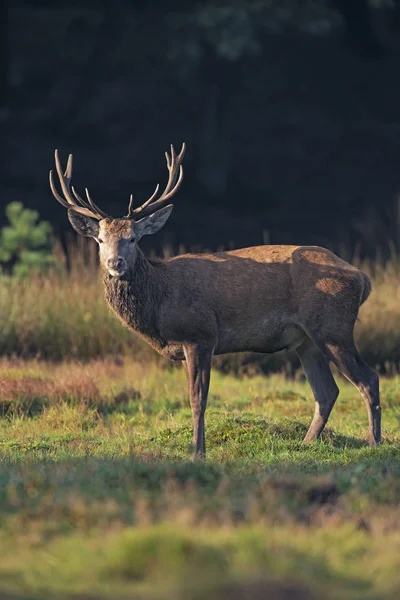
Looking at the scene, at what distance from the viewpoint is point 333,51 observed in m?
33.2

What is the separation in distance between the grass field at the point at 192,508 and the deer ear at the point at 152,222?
1.78m

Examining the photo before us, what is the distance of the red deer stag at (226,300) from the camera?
1093 cm

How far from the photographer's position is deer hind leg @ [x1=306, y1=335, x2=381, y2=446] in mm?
11125

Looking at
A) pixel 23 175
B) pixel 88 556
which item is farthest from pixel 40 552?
pixel 23 175

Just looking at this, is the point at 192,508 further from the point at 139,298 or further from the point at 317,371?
the point at 317,371

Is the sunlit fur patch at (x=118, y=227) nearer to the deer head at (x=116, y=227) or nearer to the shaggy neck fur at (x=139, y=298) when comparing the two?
the deer head at (x=116, y=227)

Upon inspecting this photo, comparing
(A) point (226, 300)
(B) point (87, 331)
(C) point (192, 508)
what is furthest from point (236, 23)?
(C) point (192, 508)

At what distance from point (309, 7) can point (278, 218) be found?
4.77m

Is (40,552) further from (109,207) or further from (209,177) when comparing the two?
(209,177)

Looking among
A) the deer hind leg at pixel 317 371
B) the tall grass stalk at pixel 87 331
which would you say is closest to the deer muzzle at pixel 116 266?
the deer hind leg at pixel 317 371

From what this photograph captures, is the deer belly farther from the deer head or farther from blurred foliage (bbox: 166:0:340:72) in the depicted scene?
blurred foliage (bbox: 166:0:340:72)

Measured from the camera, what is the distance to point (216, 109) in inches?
1173

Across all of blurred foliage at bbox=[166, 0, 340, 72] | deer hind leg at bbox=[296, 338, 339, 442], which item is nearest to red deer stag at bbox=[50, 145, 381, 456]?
deer hind leg at bbox=[296, 338, 339, 442]

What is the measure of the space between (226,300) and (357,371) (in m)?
1.33
